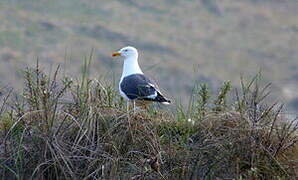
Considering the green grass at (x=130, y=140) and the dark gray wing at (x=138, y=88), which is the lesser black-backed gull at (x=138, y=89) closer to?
the dark gray wing at (x=138, y=88)

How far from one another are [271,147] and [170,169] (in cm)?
73

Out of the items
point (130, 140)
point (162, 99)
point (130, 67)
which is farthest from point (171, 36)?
point (130, 140)

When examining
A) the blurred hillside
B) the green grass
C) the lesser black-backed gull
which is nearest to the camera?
the green grass

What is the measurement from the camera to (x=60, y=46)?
24.5 m

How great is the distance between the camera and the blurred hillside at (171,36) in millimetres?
23859

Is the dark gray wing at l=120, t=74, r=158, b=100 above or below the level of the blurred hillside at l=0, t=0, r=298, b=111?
below

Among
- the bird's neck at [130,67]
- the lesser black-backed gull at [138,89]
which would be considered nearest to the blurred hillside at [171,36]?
the bird's neck at [130,67]

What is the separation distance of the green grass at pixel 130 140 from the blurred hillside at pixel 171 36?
49.4 feet

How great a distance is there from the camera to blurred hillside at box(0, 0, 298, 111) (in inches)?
939

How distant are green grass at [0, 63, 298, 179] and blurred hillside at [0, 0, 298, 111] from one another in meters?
15.1

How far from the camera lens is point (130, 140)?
6.09 metres

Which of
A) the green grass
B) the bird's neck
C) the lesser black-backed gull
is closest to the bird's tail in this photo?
the lesser black-backed gull

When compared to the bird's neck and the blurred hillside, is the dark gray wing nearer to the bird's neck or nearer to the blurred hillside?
the bird's neck

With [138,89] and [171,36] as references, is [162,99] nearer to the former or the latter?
[138,89]
